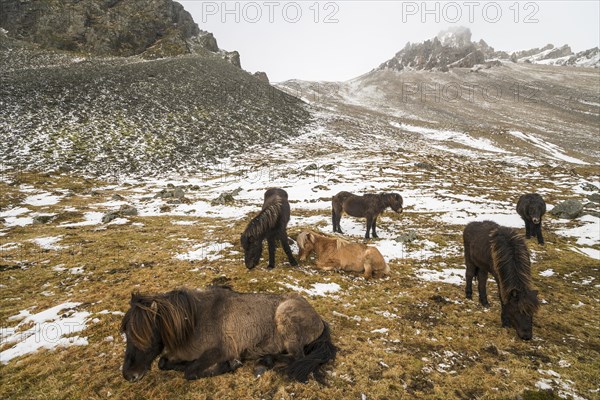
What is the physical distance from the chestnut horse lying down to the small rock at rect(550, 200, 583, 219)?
14.0m

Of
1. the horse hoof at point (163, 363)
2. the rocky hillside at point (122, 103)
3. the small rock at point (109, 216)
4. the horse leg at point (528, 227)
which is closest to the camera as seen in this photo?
the horse hoof at point (163, 363)

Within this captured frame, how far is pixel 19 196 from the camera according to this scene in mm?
20062

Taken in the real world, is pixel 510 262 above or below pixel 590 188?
above

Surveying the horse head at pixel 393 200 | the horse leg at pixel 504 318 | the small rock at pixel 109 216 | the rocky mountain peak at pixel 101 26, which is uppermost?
the rocky mountain peak at pixel 101 26

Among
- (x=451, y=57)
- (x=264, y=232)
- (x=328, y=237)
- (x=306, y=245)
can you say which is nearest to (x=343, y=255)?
(x=328, y=237)

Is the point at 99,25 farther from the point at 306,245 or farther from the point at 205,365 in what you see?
the point at 205,365

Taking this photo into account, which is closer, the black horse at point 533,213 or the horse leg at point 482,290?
the horse leg at point 482,290

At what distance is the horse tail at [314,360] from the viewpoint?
15.3ft

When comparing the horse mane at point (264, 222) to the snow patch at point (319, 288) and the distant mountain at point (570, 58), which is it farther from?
the distant mountain at point (570, 58)

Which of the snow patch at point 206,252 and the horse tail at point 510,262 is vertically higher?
the horse tail at point 510,262

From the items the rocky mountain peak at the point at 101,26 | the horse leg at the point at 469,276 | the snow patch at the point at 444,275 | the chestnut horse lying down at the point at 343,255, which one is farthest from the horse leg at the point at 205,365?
the rocky mountain peak at the point at 101,26

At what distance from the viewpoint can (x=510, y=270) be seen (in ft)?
19.8

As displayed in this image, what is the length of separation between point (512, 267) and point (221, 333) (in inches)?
232

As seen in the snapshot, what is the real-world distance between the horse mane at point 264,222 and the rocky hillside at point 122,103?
2684cm
